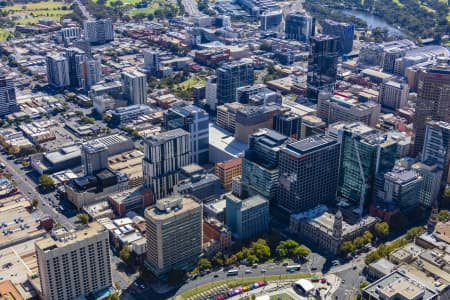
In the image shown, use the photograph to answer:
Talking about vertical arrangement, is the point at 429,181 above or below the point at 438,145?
below

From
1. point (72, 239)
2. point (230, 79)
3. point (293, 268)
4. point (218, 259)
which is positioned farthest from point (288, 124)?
point (72, 239)

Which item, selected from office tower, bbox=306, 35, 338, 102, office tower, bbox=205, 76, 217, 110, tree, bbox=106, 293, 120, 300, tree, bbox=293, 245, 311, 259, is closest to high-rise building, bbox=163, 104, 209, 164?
office tower, bbox=205, 76, 217, 110

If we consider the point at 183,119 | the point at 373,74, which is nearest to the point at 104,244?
the point at 183,119

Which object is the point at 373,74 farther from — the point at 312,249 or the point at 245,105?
the point at 312,249

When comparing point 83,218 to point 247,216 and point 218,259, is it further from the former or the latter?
point 247,216

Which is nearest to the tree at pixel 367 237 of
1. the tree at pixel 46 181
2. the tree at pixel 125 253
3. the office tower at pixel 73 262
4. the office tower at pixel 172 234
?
the office tower at pixel 172 234

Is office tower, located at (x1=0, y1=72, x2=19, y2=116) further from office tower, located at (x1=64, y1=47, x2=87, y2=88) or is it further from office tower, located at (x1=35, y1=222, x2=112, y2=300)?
office tower, located at (x1=35, y1=222, x2=112, y2=300)
